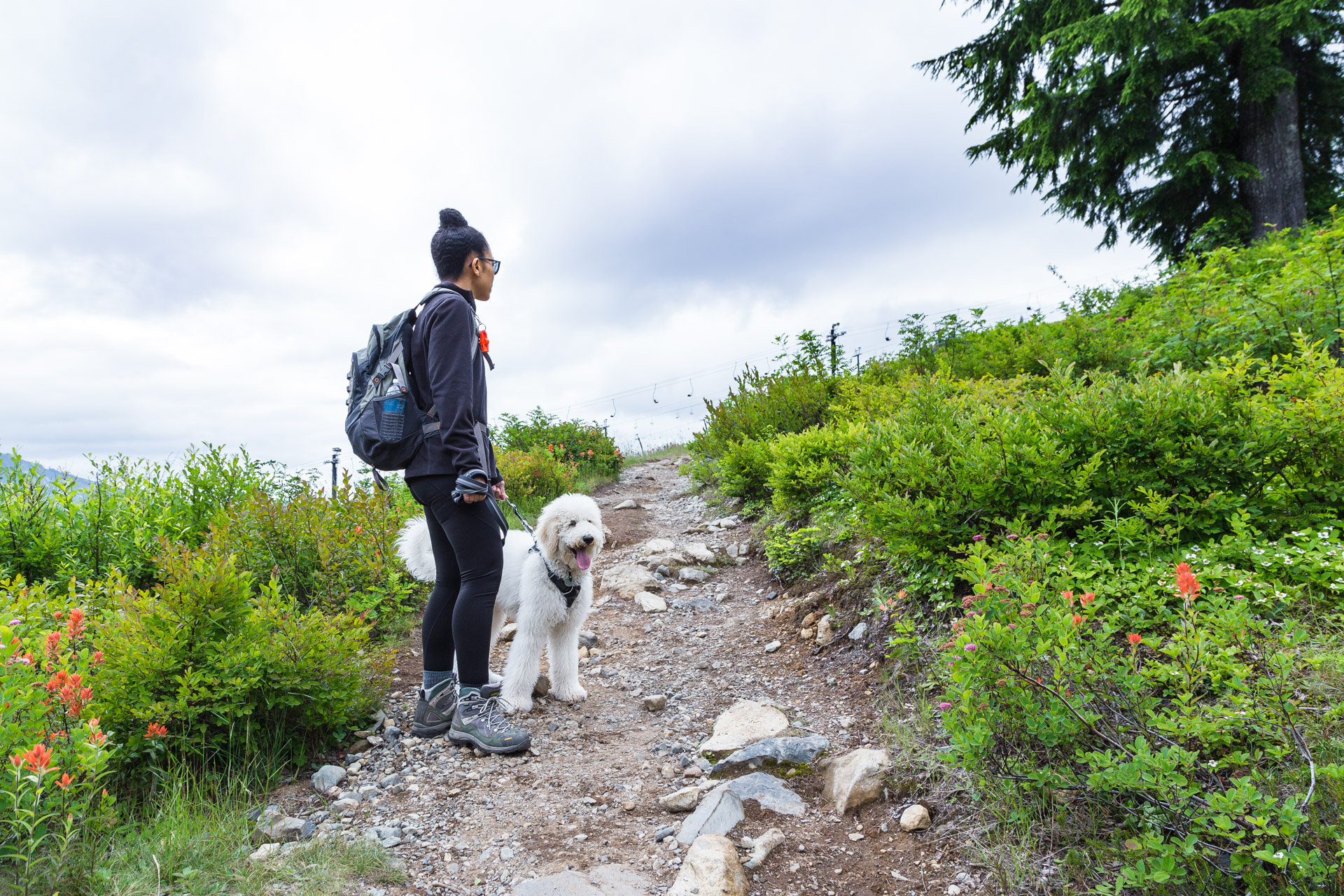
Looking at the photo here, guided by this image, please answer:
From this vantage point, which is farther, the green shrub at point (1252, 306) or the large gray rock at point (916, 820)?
the green shrub at point (1252, 306)

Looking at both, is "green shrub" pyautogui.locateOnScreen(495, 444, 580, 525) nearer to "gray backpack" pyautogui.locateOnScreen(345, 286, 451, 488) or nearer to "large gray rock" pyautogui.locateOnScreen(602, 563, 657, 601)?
"large gray rock" pyautogui.locateOnScreen(602, 563, 657, 601)

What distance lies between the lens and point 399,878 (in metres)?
2.63

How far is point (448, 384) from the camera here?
336 cm

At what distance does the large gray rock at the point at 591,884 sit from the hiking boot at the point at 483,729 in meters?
1.10

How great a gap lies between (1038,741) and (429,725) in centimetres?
316

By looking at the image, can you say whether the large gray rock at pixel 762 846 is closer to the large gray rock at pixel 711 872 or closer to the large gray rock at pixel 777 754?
the large gray rock at pixel 711 872

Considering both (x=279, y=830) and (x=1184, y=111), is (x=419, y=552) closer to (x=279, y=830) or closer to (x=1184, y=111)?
(x=279, y=830)

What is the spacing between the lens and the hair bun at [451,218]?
149 inches

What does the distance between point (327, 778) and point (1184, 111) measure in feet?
47.3

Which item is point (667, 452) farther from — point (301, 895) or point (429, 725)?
point (301, 895)

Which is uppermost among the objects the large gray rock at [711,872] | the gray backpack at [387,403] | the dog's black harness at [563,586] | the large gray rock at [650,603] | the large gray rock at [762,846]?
the gray backpack at [387,403]

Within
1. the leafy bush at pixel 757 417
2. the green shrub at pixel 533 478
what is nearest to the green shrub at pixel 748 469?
the leafy bush at pixel 757 417

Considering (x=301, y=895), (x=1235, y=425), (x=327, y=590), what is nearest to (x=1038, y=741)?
(x=1235, y=425)

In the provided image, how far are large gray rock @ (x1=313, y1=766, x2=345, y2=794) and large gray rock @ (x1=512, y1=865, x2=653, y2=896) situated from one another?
1.37 meters
